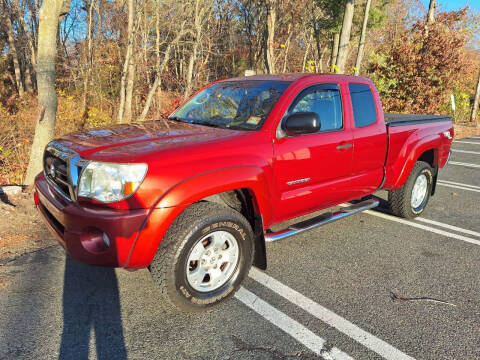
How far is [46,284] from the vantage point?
314cm

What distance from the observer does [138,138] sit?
2896 millimetres

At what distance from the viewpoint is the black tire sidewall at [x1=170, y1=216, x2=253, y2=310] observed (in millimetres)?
2566

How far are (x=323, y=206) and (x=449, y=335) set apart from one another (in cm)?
158

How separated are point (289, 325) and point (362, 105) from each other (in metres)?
2.61

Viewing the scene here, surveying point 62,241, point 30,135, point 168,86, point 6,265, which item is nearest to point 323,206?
point 62,241

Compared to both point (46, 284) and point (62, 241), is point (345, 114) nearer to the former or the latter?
point (62, 241)

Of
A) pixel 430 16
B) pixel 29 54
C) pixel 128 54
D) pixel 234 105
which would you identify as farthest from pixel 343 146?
pixel 29 54

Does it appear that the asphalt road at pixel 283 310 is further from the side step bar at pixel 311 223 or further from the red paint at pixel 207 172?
the red paint at pixel 207 172

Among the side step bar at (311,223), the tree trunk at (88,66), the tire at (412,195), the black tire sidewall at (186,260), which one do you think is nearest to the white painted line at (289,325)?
the black tire sidewall at (186,260)

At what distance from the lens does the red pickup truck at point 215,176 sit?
241cm

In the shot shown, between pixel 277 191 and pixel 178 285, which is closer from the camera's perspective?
pixel 178 285

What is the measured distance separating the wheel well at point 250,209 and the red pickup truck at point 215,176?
0.04 ft

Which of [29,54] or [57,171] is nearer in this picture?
[57,171]

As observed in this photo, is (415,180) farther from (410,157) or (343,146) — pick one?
(343,146)
